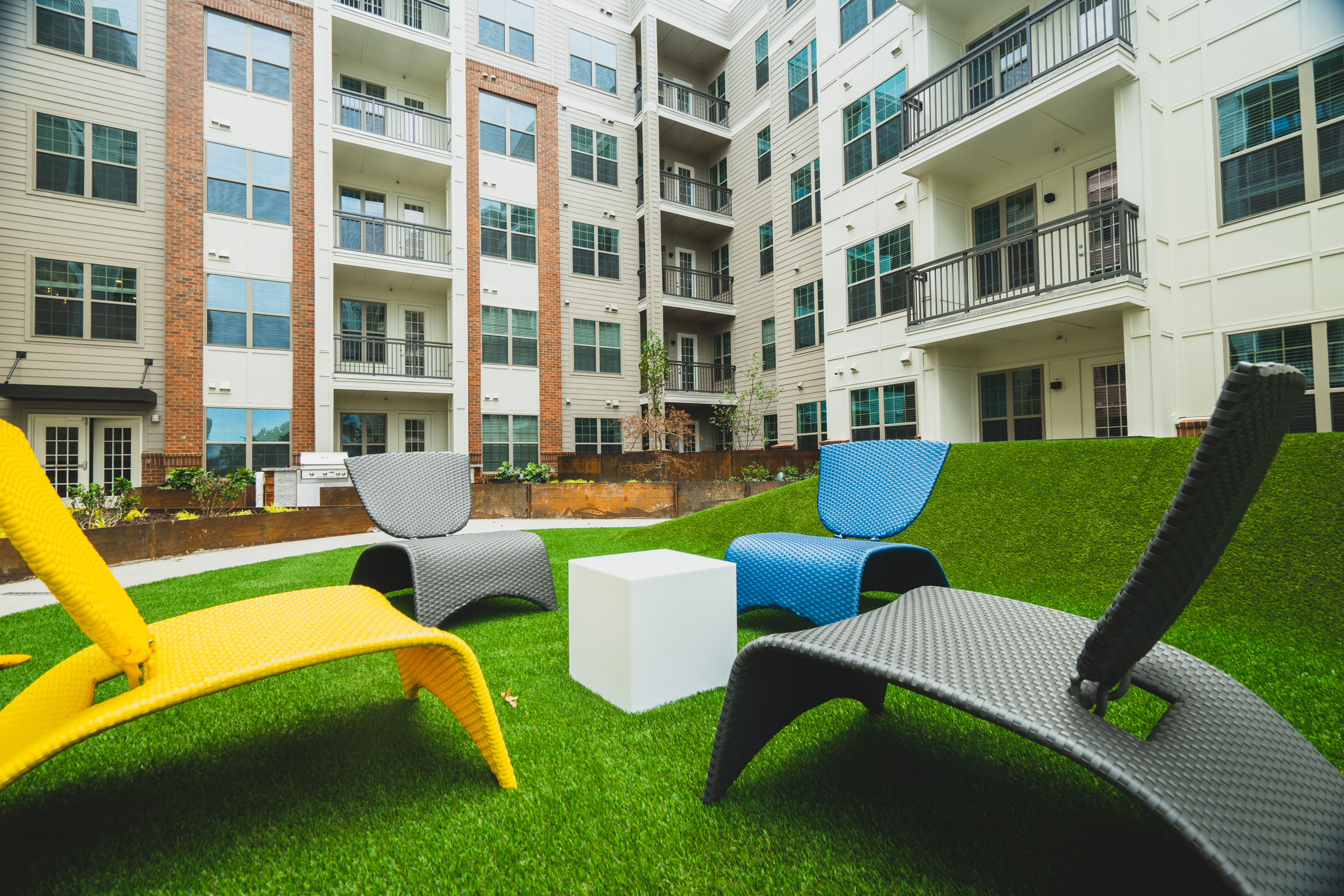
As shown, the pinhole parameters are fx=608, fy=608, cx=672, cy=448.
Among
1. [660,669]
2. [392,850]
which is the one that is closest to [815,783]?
[660,669]

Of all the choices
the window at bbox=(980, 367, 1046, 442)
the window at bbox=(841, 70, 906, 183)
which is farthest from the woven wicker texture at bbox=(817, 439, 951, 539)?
the window at bbox=(841, 70, 906, 183)

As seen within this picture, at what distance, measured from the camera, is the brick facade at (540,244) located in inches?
574

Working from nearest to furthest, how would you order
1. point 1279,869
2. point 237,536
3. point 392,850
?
point 1279,869 < point 392,850 < point 237,536

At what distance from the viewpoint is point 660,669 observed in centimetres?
218

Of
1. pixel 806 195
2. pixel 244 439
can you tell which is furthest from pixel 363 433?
pixel 806 195

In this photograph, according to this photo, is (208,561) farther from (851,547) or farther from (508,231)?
(508,231)

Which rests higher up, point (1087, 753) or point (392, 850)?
point (1087, 753)

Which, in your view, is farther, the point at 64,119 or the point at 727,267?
the point at 727,267

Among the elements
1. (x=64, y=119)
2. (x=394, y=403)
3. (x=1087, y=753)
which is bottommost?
(x=1087, y=753)

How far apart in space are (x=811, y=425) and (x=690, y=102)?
1065 cm

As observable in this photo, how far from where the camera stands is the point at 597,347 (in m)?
16.5

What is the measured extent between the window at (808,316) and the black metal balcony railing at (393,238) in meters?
8.40

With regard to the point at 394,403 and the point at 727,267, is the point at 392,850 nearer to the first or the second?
the point at 394,403

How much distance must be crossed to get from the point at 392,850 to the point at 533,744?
21.3 inches
